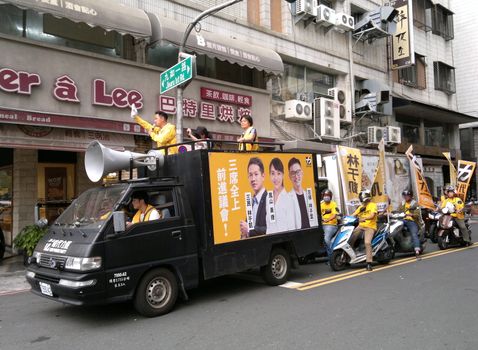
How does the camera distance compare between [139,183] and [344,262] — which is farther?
[344,262]

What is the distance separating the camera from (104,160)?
608cm

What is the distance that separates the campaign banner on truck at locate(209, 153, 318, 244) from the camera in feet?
21.9

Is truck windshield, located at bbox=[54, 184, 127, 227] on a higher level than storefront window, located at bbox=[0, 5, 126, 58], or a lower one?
lower

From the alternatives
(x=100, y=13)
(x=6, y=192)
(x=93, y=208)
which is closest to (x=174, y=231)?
(x=93, y=208)

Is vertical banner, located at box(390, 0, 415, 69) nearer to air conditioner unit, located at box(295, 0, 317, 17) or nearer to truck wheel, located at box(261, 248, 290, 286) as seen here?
air conditioner unit, located at box(295, 0, 317, 17)

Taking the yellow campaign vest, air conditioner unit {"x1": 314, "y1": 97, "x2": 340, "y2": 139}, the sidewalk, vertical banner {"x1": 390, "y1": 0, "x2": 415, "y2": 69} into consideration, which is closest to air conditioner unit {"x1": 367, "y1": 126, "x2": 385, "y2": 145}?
air conditioner unit {"x1": 314, "y1": 97, "x2": 340, "y2": 139}

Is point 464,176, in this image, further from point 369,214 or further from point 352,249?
point 352,249

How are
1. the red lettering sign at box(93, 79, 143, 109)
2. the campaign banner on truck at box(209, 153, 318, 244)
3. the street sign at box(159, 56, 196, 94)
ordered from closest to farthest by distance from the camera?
1. the campaign banner on truck at box(209, 153, 318, 244)
2. the street sign at box(159, 56, 196, 94)
3. the red lettering sign at box(93, 79, 143, 109)

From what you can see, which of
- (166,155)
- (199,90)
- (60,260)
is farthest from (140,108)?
(60,260)

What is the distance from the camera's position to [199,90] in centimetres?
1362

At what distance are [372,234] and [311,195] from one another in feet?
5.92

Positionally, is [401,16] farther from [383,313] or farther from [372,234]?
[383,313]

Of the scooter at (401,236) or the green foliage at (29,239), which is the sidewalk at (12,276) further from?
the scooter at (401,236)

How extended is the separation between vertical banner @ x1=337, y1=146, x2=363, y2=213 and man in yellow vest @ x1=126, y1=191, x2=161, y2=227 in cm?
723
